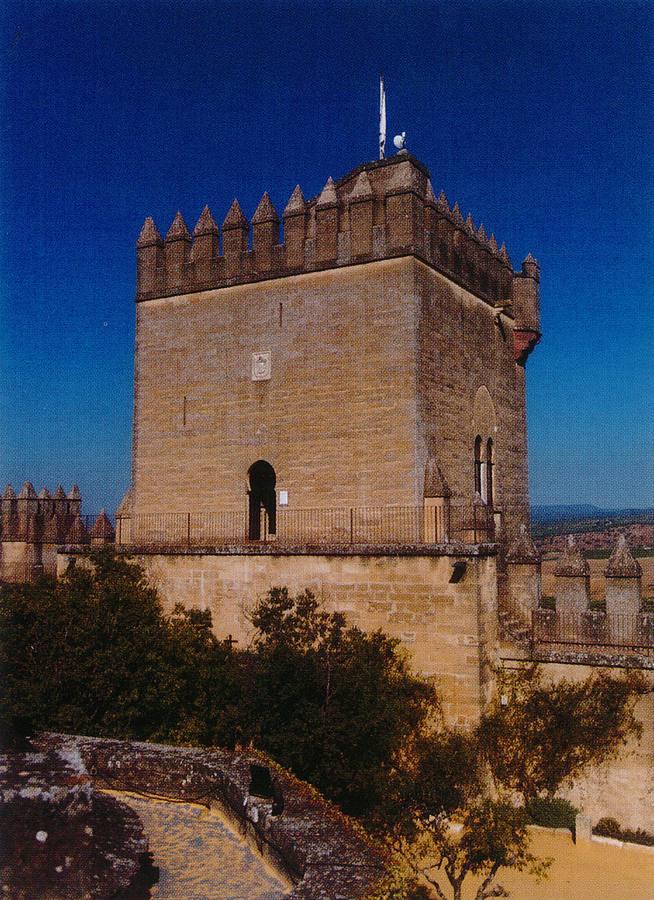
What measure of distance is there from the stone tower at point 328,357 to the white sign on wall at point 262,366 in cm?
3

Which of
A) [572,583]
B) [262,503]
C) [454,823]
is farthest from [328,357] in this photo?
[454,823]

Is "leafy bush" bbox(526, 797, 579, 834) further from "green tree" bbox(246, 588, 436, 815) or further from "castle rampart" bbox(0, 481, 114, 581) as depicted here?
"castle rampart" bbox(0, 481, 114, 581)

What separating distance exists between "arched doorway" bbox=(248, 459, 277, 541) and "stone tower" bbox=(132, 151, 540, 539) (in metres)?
0.06

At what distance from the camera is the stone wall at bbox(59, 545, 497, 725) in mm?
14328

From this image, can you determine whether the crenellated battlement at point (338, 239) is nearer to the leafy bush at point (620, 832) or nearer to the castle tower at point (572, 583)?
the castle tower at point (572, 583)

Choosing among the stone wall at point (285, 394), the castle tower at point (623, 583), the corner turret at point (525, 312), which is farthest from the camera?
the corner turret at point (525, 312)

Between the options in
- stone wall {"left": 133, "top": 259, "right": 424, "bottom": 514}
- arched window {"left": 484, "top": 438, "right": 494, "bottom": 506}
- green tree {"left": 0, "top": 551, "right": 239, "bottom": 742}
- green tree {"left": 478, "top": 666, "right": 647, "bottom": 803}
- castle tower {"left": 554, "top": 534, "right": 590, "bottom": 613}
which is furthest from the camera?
arched window {"left": 484, "top": 438, "right": 494, "bottom": 506}

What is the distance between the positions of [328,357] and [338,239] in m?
2.73

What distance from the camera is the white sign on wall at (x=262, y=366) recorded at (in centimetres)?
1880

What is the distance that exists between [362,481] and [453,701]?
5.06 meters

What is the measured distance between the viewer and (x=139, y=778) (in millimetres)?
10398

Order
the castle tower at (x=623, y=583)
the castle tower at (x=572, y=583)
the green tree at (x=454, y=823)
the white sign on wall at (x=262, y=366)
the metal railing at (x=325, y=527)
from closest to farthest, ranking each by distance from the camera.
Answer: the green tree at (x=454, y=823) < the castle tower at (x=623, y=583) < the castle tower at (x=572, y=583) < the metal railing at (x=325, y=527) < the white sign on wall at (x=262, y=366)

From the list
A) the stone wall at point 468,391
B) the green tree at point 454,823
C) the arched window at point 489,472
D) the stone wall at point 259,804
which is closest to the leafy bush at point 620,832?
the green tree at point 454,823

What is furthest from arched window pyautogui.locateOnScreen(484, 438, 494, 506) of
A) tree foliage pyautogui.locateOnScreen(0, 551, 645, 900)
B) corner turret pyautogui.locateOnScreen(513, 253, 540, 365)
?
tree foliage pyautogui.locateOnScreen(0, 551, 645, 900)
